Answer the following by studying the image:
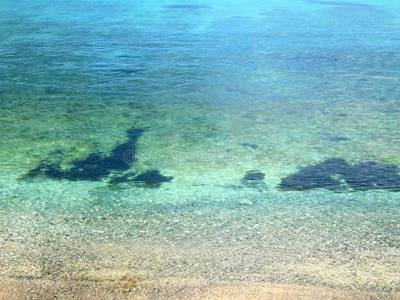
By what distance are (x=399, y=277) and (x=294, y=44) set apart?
36.2 ft

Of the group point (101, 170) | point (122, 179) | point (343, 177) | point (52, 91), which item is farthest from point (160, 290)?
point (52, 91)

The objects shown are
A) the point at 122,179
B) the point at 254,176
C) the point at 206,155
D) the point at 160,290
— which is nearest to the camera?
the point at 160,290

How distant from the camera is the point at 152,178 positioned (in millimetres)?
5648

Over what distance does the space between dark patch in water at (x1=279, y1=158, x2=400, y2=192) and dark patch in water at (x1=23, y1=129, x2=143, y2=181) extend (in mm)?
2114

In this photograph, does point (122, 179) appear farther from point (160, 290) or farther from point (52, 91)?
point (52, 91)

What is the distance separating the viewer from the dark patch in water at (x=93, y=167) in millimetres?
5621

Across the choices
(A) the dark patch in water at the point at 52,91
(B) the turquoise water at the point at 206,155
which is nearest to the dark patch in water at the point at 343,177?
(B) the turquoise water at the point at 206,155

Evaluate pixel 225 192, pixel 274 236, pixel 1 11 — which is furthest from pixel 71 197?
pixel 1 11

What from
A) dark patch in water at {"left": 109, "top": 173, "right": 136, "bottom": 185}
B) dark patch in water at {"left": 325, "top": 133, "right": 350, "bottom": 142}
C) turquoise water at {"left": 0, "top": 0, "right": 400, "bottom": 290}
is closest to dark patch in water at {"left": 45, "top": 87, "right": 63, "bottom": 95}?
turquoise water at {"left": 0, "top": 0, "right": 400, "bottom": 290}

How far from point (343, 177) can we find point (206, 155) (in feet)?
5.99

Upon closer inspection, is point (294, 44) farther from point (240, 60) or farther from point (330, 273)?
point (330, 273)

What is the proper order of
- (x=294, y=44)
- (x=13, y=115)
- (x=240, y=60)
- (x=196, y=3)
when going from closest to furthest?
(x=13, y=115)
(x=240, y=60)
(x=294, y=44)
(x=196, y=3)

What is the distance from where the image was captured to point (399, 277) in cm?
345

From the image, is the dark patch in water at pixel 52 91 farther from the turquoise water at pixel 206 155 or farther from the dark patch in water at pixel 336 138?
the dark patch in water at pixel 336 138
